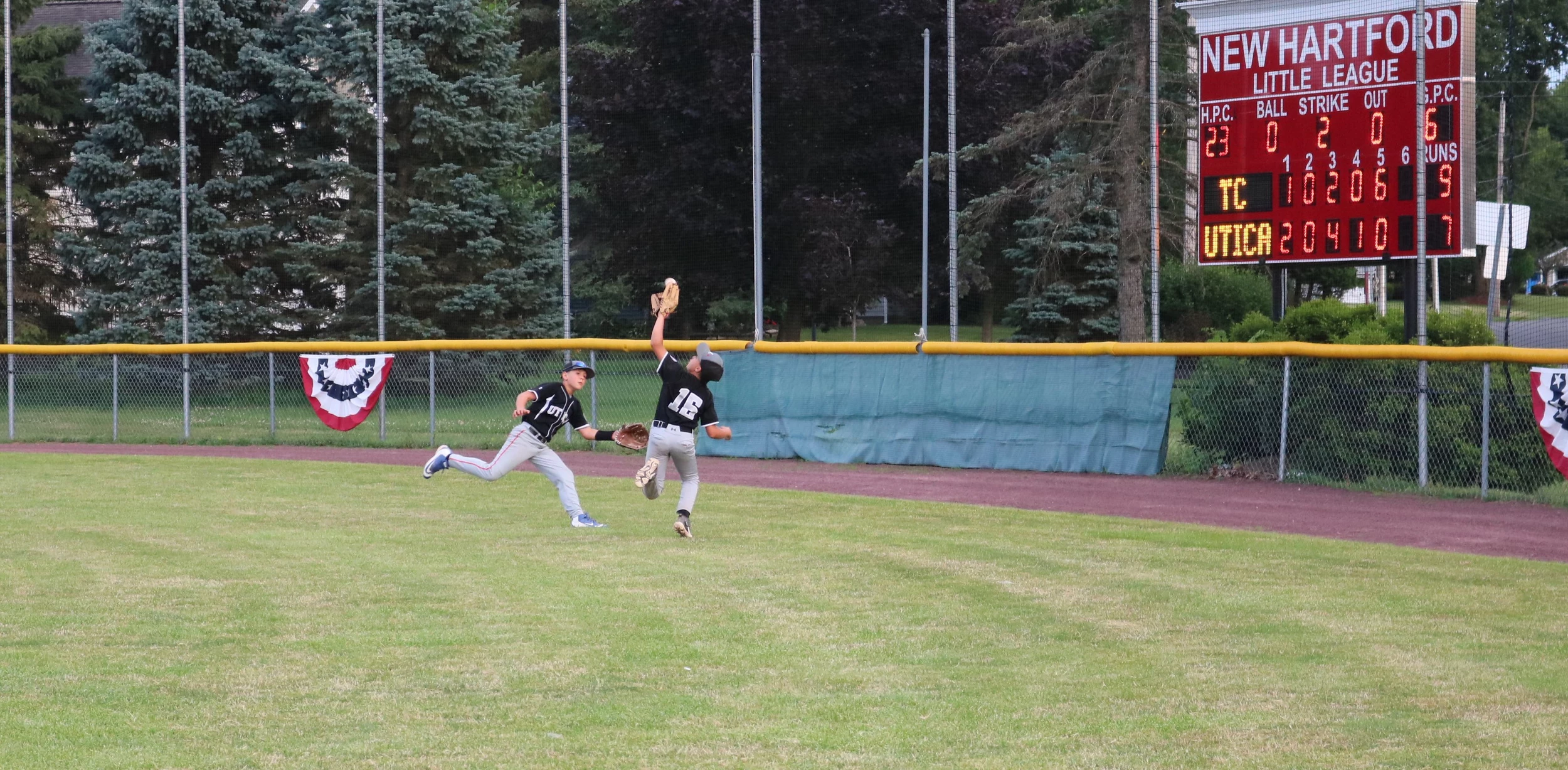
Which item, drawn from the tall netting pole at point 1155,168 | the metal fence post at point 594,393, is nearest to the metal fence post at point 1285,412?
the tall netting pole at point 1155,168

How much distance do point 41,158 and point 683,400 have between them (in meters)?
28.0

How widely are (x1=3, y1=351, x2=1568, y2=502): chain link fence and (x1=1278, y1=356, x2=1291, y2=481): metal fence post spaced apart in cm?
2

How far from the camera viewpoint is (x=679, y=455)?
44.8 feet

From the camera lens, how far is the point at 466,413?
2494 cm

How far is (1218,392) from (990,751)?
12963 millimetres

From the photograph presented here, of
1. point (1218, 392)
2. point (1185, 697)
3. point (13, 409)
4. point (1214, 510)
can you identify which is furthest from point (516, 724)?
point (13, 409)

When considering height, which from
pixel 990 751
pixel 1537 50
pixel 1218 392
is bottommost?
pixel 990 751

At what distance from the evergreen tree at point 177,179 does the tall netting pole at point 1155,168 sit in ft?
60.8

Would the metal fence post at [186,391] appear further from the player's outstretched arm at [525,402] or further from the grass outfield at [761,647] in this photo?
the player's outstretched arm at [525,402]

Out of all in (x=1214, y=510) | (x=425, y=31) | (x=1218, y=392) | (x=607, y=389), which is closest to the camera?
(x=1214, y=510)

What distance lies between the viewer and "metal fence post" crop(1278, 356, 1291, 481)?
17.9 metres

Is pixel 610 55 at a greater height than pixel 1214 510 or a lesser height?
Result: greater

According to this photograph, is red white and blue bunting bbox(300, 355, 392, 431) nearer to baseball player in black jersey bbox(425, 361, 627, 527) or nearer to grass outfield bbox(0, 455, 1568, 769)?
grass outfield bbox(0, 455, 1568, 769)

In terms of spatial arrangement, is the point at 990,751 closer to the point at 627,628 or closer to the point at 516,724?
the point at 516,724
